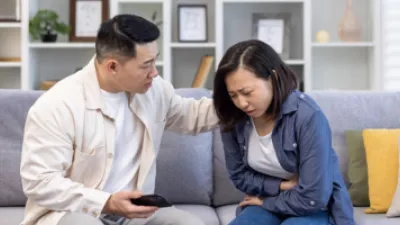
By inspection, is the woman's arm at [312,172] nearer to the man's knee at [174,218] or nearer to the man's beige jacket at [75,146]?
the man's knee at [174,218]

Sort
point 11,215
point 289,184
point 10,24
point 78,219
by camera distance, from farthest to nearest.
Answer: point 10,24
point 11,215
point 289,184
point 78,219

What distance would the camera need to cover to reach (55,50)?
4234 millimetres

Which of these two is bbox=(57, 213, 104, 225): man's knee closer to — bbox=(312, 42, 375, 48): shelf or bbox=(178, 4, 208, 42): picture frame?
bbox=(178, 4, 208, 42): picture frame

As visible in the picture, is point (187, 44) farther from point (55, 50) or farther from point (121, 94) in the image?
point (121, 94)

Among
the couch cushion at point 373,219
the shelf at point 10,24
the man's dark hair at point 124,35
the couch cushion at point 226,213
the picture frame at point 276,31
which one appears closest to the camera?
the man's dark hair at point 124,35

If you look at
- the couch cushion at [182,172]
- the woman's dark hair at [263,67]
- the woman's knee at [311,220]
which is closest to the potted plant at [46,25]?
the couch cushion at [182,172]

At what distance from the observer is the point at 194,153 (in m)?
2.62

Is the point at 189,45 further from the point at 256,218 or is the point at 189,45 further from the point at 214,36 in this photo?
the point at 256,218

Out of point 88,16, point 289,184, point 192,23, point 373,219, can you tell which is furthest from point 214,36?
point 289,184

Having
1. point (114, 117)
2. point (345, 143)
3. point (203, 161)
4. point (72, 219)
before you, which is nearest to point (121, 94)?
point (114, 117)

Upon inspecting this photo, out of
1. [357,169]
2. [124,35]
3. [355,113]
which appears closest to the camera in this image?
[124,35]

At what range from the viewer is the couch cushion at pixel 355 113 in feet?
8.62

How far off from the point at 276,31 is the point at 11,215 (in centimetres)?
218

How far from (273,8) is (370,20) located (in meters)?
0.61
